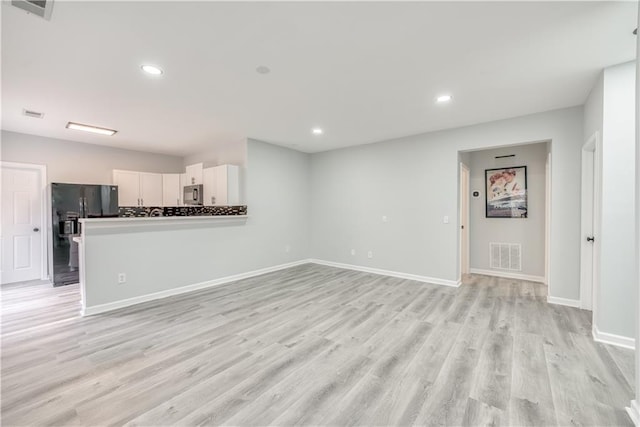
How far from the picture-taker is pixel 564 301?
144 inches

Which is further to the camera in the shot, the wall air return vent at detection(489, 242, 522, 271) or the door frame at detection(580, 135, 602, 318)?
the wall air return vent at detection(489, 242, 522, 271)

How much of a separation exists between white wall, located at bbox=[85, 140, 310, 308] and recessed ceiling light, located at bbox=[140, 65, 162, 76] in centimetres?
218

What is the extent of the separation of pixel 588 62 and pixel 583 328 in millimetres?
2702

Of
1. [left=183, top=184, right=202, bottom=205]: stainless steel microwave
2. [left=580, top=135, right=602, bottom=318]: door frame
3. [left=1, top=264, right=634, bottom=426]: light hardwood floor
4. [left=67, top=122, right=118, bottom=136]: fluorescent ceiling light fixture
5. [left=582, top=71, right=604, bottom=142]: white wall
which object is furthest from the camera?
[left=183, top=184, right=202, bottom=205]: stainless steel microwave

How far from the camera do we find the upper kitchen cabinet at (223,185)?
5047mm

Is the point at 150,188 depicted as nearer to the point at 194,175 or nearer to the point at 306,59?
the point at 194,175

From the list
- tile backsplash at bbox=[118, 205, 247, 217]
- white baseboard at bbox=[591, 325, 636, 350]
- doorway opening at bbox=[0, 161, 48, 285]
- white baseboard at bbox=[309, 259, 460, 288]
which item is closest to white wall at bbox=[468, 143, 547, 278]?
white baseboard at bbox=[309, 259, 460, 288]

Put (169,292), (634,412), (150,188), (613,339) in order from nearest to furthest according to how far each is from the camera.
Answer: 1. (634,412)
2. (613,339)
3. (169,292)
4. (150,188)

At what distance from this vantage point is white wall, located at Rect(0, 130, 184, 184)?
4.77 m

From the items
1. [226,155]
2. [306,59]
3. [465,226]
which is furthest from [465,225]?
[226,155]

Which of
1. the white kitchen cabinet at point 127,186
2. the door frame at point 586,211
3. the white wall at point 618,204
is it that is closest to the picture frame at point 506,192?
the door frame at point 586,211

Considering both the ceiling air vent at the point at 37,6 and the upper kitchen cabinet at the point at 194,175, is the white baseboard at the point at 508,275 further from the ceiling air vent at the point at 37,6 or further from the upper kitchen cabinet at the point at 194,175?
the ceiling air vent at the point at 37,6

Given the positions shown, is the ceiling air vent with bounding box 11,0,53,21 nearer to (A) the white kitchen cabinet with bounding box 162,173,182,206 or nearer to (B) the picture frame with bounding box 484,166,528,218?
(A) the white kitchen cabinet with bounding box 162,173,182,206

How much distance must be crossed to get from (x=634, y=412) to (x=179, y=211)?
516cm
